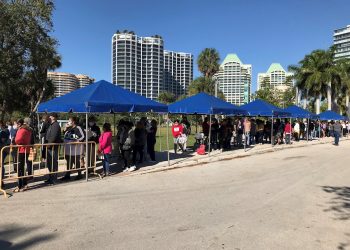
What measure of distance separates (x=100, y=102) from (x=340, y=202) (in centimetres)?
685

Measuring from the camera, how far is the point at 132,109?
12094 millimetres

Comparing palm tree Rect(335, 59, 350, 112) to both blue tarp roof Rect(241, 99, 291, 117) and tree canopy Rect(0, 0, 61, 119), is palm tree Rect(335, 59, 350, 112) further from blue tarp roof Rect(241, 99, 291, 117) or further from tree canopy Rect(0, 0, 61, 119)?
tree canopy Rect(0, 0, 61, 119)

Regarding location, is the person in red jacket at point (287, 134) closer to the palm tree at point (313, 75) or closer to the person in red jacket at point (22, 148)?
the person in red jacket at point (22, 148)

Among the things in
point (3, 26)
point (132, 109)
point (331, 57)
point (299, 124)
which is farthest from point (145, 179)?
point (331, 57)

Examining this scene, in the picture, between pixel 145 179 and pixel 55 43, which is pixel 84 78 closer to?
pixel 55 43

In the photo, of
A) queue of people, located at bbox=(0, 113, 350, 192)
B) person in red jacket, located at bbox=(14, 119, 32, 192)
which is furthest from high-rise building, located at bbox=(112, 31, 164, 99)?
person in red jacket, located at bbox=(14, 119, 32, 192)

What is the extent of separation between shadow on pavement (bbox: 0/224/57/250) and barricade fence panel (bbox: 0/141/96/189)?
9.47 feet

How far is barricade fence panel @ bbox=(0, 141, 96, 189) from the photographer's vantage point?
917cm

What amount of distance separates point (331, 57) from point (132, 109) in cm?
5276

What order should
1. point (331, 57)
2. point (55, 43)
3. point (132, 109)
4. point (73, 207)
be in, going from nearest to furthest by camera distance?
point (73, 207), point (132, 109), point (55, 43), point (331, 57)

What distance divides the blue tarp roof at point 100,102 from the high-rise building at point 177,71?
98.0m

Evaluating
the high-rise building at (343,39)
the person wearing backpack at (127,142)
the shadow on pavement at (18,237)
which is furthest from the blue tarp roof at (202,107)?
the high-rise building at (343,39)

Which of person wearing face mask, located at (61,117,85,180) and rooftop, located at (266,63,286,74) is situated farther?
rooftop, located at (266,63,286,74)

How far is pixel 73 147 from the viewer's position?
35.1ft
